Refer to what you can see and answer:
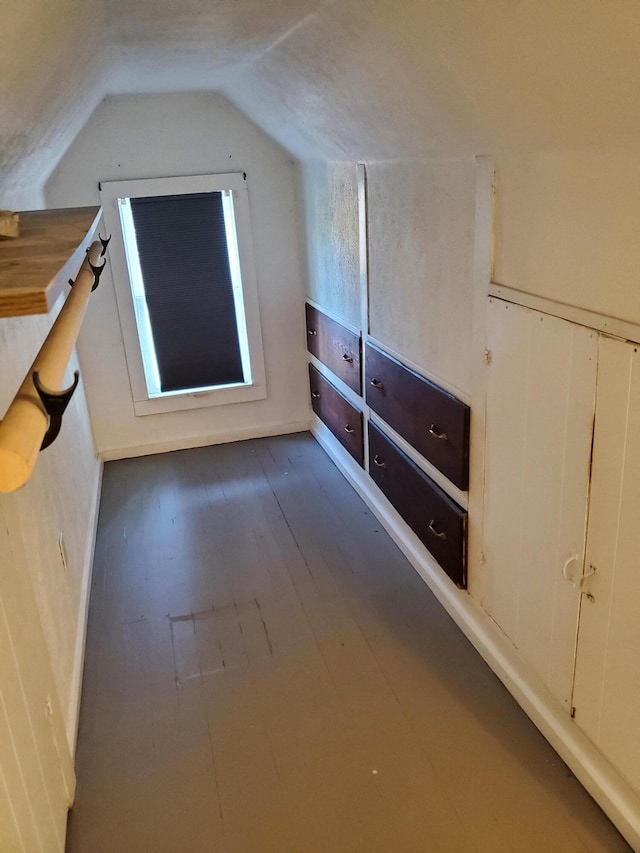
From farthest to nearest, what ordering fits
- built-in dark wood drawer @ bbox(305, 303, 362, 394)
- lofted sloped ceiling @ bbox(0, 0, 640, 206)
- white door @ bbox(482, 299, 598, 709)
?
built-in dark wood drawer @ bbox(305, 303, 362, 394) < white door @ bbox(482, 299, 598, 709) < lofted sloped ceiling @ bbox(0, 0, 640, 206)

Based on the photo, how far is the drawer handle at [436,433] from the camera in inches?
87.1

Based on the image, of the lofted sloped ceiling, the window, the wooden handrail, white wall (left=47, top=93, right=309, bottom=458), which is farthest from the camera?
the window

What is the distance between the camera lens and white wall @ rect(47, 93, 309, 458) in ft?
10.9

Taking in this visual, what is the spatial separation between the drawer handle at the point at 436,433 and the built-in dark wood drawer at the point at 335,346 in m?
0.77

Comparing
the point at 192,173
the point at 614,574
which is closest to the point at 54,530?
the point at 614,574

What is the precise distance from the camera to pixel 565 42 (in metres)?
1.15

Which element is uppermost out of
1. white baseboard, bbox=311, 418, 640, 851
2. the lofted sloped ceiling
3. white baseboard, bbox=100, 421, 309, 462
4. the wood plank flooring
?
the lofted sloped ceiling

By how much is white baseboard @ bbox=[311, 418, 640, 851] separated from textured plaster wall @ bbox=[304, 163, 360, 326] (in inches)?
35.6

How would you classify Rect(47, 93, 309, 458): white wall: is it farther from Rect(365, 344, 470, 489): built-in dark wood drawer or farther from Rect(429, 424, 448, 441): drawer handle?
Rect(429, 424, 448, 441): drawer handle

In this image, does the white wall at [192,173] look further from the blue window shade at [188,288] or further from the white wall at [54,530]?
the white wall at [54,530]

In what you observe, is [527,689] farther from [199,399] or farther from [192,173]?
[192,173]

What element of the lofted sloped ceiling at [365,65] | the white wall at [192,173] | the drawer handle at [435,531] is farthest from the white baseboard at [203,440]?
the drawer handle at [435,531]

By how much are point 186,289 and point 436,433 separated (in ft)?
6.39

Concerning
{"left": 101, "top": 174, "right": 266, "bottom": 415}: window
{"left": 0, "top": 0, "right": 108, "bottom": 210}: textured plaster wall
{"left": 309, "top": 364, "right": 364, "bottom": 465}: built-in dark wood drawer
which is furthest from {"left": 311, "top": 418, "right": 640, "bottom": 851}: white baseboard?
{"left": 0, "top": 0, "right": 108, "bottom": 210}: textured plaster wall
